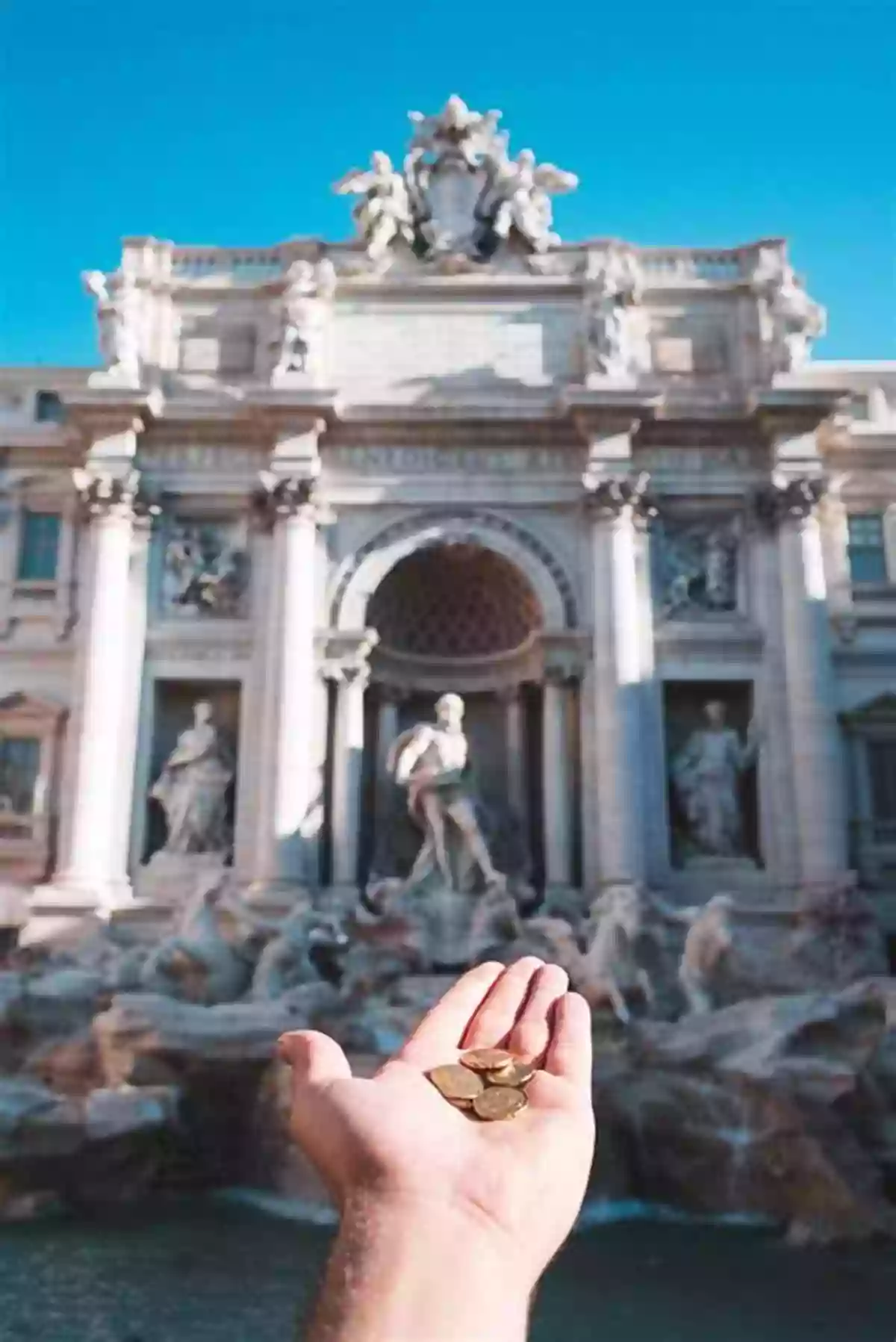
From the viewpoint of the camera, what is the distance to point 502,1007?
2.70m

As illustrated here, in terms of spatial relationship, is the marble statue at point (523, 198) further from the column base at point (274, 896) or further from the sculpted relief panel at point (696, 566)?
the column base at point (274, 896)

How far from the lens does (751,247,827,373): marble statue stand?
19.4 meters

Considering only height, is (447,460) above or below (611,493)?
above

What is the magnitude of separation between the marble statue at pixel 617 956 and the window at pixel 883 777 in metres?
5.37

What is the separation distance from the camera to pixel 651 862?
17266mm

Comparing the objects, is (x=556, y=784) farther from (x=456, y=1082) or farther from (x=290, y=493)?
(x=456, y=1082)

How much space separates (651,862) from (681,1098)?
250 inches

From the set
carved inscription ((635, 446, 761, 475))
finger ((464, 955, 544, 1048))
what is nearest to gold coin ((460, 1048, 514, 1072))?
finger ((464, 955, 544, 1048))

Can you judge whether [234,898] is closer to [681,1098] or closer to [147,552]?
[147,552]

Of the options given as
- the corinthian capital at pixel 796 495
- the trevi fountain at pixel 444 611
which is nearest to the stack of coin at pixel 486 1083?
the trevi fountain at pixel 444 611

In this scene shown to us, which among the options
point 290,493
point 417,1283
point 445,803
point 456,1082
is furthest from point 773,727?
point 417,1283

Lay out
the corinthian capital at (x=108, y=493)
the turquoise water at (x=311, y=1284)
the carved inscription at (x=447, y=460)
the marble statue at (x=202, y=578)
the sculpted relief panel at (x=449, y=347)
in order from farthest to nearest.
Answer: the sculpted relief panel at (x=449, y=347) < the carved inscription at (x=447, y=460) < the marble statue at (x=202, y=578) < the corinthian capital at (x=108, y=493) < the turquoise water at (x=311, y=1284)

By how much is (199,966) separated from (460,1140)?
42.0 ft

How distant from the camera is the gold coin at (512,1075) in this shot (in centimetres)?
225
